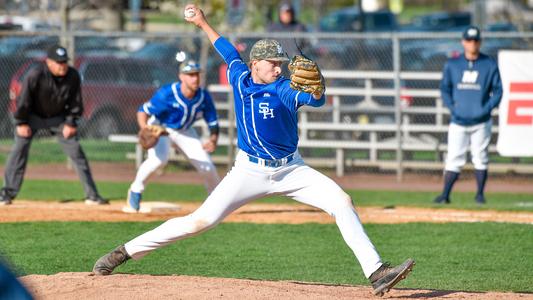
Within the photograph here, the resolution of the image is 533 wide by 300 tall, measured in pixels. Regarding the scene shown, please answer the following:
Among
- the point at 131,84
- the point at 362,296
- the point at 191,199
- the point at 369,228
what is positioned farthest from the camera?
the point at 131,84

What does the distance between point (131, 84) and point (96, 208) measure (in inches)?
279

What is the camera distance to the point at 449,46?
82.2 feet

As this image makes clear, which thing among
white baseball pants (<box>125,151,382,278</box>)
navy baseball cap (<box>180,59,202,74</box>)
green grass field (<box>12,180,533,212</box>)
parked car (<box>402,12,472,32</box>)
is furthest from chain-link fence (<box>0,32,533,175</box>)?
parked car (<box>402,12,472,32</box>)

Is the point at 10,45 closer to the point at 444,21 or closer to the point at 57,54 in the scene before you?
the point at 57,54

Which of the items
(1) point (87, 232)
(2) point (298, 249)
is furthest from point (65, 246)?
(2) point (298, 249)

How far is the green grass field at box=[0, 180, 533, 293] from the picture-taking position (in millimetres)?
8797

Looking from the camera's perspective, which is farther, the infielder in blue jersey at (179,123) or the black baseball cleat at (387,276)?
the infielder in blue jersey at (179,123)

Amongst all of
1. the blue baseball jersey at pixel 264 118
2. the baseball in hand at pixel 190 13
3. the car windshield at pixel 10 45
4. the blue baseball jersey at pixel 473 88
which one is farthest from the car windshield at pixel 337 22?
the blue baseball jersey at pixel 264 118

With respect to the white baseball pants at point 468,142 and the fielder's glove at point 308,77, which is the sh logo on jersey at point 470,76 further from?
the fielder's glove at point 308,77

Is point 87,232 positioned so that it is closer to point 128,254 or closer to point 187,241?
point 187,241

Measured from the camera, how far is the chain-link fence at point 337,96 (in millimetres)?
17016

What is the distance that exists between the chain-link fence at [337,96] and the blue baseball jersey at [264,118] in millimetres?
8565

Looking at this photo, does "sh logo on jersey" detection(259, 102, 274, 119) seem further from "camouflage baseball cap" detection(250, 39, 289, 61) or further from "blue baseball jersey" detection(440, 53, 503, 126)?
"blue baseball jersey" detection(440, 53, 503, 126)

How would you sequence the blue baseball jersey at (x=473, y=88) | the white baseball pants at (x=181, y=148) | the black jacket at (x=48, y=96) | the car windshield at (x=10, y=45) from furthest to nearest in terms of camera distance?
the car windshield at (x=10, y=45) → the blue baseball jersey at (x=473, y=88) → the black jacket at (x=48, y=96) → the white baseball pants at (x=181, y=148)
